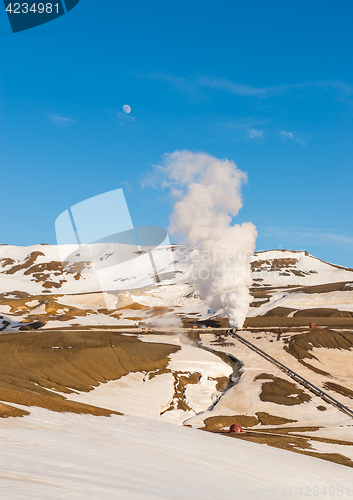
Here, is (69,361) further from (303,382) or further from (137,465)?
(137,465)

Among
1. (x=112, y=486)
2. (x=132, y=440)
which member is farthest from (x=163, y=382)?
(x=112, y=486)

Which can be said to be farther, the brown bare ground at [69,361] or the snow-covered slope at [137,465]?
the brown bare ground at [69,361]

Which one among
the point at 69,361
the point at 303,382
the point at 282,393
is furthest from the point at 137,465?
the point at 303,382

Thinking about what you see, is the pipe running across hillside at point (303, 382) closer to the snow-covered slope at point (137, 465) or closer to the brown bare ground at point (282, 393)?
the brown bare ground at point (282, 393)

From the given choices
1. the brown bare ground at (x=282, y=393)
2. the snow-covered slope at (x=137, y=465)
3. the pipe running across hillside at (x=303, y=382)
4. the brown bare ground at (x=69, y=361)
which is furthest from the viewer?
the brown bare ground at (x=282, y=393)

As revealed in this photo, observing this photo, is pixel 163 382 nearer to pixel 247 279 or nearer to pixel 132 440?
pixel 132 440

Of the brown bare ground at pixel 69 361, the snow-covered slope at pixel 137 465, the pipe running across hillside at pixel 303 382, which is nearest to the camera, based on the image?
the snow-covered slope at pixel 137 465

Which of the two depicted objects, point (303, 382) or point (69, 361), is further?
point (303, 382)

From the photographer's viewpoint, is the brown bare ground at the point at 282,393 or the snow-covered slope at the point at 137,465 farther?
the brown bare ground at the point at 282,393

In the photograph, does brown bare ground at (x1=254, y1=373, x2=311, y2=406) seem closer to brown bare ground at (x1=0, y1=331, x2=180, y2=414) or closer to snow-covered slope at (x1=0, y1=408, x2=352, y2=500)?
brown bare ground at (x1=0, y1=331, x2=180, y2=414)

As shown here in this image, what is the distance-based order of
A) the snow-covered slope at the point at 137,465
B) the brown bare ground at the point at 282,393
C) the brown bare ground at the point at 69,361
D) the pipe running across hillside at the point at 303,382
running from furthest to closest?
the brown bare ground at the point at 282,393 → the pipe running across hillside at the point at 303,382 → the brown bare ground at the point at 69,361 → the snow-covered slope at the point at 137,465

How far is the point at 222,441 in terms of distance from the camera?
28703 mm

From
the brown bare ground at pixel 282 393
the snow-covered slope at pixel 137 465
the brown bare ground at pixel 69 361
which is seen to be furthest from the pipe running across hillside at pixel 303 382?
the snow-covered slope at pixel 137 465

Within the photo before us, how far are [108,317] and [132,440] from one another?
15098cm
